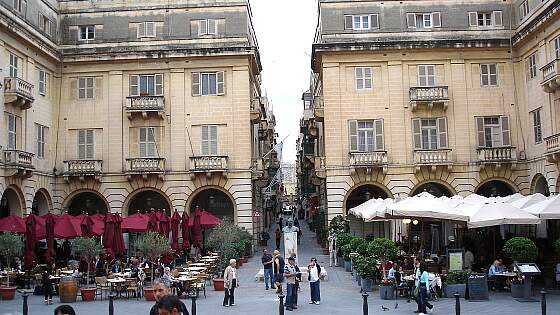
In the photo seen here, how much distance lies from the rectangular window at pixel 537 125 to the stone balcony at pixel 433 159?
470 centimetres

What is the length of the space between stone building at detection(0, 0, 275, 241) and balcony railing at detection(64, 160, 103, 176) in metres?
0.06

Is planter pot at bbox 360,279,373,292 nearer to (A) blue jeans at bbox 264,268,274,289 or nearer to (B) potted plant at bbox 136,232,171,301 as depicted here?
(A) blue jeans at bbox 264,268,274,289

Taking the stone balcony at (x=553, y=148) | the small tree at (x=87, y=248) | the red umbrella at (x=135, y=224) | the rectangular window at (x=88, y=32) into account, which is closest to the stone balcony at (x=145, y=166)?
the rectangular window at (x=88, y=32)

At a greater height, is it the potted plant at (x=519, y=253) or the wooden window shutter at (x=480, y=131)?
the wooden window shutter at (x=480, y=131)

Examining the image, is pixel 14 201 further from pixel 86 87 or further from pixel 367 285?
pixel 367 285

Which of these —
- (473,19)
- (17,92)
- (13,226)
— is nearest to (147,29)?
(17,92)

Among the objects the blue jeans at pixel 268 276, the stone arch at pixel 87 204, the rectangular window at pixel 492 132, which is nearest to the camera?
the blue jeans at pixel 268 276

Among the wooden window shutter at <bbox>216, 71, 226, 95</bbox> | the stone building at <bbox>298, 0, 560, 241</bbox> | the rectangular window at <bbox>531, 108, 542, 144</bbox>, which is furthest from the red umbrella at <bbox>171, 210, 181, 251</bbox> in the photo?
the rectangular window at <bbox>531, 108, 542, 144</bbox>

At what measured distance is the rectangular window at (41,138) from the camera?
3691 cm

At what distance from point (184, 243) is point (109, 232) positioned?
187 inches

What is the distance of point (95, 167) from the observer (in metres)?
38.3

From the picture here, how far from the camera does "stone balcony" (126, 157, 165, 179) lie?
124 ft

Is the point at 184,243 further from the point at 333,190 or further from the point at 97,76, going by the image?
the point at 97,76

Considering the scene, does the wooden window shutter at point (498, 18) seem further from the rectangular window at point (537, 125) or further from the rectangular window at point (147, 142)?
the rectangular window at point (147, 142)
